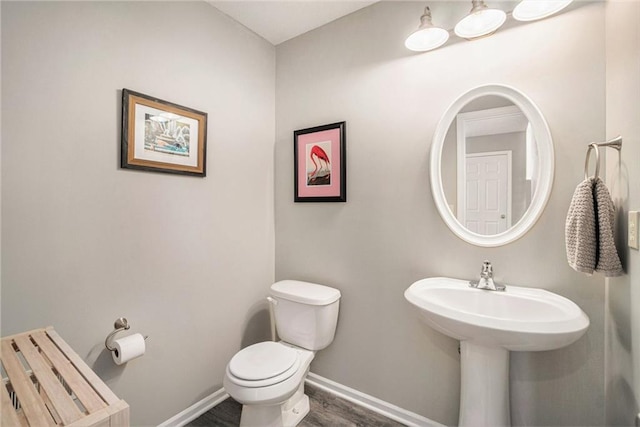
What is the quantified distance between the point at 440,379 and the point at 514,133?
1.35 metres

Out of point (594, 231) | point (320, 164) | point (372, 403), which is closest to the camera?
point (594, 231)

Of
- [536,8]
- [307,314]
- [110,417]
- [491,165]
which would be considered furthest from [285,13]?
[110,417]

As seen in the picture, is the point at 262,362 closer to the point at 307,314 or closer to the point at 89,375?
the point at 307,314

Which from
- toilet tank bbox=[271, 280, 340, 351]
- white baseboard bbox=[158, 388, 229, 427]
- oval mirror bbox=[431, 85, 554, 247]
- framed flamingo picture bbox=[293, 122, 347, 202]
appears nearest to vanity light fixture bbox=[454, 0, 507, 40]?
oval mirror bbox=[431, 85, 554, 247]

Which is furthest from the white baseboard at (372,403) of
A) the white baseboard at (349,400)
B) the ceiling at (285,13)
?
the ceiling at (285,13)

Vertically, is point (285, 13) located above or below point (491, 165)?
above

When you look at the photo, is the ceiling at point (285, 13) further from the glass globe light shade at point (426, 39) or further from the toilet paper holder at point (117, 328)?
the toilet paper holder at point (117, 328)

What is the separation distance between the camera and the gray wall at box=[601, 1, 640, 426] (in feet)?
3.07

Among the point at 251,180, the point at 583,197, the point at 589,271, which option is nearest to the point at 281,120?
the point at 251,180

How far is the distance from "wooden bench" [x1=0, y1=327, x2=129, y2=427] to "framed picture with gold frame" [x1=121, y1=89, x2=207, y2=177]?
2.73 ft

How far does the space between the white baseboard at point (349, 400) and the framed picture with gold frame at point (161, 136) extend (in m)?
1.40

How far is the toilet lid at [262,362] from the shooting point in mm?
1368

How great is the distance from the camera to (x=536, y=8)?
4.02 feet

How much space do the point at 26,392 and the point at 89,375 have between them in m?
0.13
